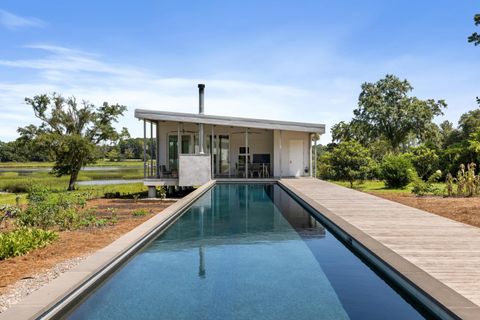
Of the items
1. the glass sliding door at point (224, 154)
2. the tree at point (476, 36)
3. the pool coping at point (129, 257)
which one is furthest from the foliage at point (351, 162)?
the pool coping at point (129, 257)

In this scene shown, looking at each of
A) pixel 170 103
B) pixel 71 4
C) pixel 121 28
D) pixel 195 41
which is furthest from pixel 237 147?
pixel 170 103

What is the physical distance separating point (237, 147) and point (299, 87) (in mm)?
11617

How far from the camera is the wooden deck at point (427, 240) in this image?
11.9 ft

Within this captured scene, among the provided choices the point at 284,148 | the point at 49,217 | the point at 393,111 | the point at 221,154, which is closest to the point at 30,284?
the point at 49,217

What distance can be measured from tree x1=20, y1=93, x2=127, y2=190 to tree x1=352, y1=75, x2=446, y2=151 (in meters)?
23.1

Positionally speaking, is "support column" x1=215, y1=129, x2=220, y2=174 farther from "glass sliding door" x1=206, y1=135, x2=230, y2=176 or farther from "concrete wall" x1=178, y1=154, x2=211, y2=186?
"concrete wall" x1=178, y1=154, x2=211, y2=186

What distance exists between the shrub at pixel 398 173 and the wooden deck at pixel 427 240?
887 centimetres

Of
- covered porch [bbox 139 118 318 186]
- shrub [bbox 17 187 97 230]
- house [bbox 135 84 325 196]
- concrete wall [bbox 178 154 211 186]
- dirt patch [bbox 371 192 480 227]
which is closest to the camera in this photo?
dirt patch [bbox 371 192 480 227]

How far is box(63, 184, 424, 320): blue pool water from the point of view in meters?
3.56

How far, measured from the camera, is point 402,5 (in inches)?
689

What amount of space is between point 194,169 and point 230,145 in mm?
3559

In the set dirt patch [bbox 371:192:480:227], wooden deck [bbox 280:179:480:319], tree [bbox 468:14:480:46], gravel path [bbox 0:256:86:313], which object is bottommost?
gravel path [bbox 0:256:86:313]

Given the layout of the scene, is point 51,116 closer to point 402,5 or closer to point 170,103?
point 170,103

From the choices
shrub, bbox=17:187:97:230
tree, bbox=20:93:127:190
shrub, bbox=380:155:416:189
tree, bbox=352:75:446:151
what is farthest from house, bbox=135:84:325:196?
tree, bbox=352:75:446:151
